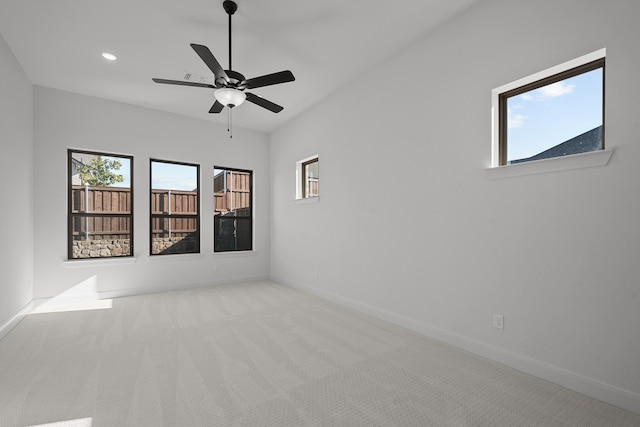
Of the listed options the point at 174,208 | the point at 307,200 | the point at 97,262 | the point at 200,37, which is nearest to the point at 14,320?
the point at 97,262

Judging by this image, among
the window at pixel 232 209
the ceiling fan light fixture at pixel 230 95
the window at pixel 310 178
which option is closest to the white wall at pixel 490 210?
the window at pixel 310 178

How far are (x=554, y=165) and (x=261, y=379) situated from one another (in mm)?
2595

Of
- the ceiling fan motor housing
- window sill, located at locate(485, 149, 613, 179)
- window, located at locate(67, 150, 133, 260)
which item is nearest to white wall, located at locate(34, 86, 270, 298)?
window, located at locate(67, 150, 133, 260)

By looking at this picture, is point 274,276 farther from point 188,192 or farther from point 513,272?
point 513,272

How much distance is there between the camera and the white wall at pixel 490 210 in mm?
1859

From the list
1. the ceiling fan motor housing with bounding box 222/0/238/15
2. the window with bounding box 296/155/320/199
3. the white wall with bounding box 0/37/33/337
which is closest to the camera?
the ceiling fan motor housing with bounding box 222/0/238/15

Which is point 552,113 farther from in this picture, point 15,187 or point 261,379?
point 15,187

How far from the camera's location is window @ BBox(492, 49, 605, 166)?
6.72ft

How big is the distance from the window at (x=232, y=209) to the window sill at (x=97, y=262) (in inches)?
54.2

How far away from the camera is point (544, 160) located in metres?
2.13

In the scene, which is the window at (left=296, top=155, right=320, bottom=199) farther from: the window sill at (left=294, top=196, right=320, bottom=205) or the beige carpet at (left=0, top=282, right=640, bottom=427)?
the beige carpet at (left=0, top=282, right=640, bottom=427)

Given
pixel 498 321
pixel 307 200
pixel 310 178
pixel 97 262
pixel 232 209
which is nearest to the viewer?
pixel 498 321

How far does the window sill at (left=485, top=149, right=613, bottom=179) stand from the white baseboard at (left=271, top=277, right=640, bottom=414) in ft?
4.59

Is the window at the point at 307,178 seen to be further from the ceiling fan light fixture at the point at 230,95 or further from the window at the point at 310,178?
the ceiling fan light fixture at the point at 230,95
